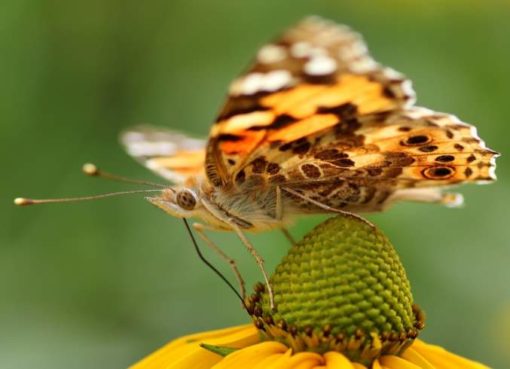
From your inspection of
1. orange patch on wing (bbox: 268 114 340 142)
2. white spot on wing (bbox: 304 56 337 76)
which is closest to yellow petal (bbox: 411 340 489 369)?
orange patch on wing (bbox: 268 114 340 142)

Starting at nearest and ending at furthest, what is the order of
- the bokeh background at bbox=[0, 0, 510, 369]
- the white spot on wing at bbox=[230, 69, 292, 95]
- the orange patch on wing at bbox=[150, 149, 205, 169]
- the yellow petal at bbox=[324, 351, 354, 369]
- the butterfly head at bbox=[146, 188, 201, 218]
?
the yellow petal at bbox=[324, 351, 354, 369]
the white spot on wing at bbox=[230, 69, 292, 95]
the butterfly head at bbox=[146, 188, 201, 218]
the orange patch on wing at bbox=[150, 149, 205, 169]
the bokeh background at bbox=[0, 0, 510, 369]

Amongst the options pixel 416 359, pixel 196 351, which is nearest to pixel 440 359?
pixel 416 359

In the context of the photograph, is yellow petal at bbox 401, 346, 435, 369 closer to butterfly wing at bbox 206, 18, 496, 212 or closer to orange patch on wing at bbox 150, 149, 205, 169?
butterfly wing at bbox 206, 18, 496, 212

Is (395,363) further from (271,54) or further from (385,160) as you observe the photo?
(271,54)

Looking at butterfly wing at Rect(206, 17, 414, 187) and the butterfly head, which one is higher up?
butterfly wing at Rect(206, 17, 414, 187)

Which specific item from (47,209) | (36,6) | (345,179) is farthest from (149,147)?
(36,6)

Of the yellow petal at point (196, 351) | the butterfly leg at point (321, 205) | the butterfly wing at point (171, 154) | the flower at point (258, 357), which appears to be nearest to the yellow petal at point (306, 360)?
the flower at point (258, 357)

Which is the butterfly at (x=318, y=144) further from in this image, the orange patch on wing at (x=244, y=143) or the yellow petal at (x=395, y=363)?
the yellow petal at (x=395, y=363)

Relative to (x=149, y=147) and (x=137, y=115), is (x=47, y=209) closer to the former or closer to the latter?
(x=137, y=115)
